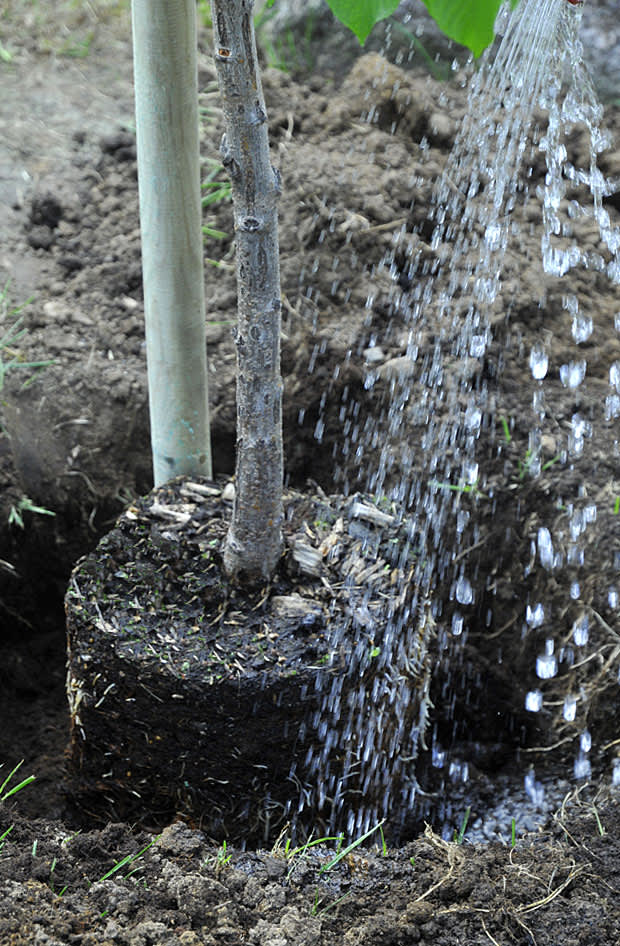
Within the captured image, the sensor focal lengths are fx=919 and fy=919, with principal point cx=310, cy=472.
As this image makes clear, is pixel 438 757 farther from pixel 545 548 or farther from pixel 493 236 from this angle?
pixel 493 236

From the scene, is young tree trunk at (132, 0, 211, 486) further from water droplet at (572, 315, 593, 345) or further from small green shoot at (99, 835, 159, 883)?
water droplet at (572, 315, 593, 345)

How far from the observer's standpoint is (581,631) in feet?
7.50

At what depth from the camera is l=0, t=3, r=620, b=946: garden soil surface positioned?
6.78 feet

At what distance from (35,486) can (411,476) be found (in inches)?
41.4

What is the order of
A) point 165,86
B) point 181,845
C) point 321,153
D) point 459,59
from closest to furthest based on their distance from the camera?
point 181,845, point 165,86, point 321,153, point 459,59

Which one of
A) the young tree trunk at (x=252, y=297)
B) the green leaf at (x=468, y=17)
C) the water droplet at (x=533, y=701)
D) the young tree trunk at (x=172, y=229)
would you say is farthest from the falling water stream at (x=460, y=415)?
the green leaf at (x=468, y=17)

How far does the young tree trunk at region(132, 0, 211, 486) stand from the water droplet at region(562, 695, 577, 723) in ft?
3.47

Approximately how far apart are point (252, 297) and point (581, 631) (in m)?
1.26

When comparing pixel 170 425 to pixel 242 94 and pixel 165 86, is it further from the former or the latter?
pixel 242 94

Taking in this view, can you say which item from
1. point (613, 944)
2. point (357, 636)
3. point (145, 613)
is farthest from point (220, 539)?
point (613, 944)

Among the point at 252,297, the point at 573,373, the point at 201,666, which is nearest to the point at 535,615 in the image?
the point at 573,373

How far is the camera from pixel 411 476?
2477 millimetres

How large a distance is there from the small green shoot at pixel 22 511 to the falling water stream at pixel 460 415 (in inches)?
34.5

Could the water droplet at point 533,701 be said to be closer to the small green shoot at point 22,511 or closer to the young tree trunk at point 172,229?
the young tree trunk at point 172,229
